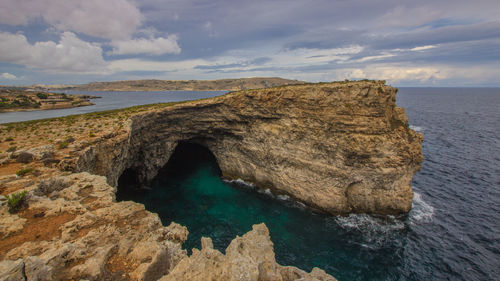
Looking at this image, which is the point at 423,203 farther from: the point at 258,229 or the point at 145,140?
the point at 145,140

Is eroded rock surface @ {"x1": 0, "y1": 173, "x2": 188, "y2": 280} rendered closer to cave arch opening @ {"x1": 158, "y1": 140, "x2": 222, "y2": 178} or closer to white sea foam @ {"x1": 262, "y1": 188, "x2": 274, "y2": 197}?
white sea foam @ {"x1": 262, "y1": 188, "x2": 274, "y2": 197}

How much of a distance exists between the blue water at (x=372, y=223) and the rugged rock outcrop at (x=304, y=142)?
264cm

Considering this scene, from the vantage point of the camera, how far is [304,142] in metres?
28.9

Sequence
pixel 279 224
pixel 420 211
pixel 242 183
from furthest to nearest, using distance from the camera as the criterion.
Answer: pixel 242 183, pixel 420 211, pixel 279 224

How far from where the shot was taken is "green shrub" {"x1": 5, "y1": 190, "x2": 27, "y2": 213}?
33.6ft

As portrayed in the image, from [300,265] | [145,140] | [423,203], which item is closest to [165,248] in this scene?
[300,265]

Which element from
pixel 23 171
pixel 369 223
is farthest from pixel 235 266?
pixel 369 223

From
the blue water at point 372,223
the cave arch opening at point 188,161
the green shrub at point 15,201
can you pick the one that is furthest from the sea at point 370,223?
the green shrub at point 15,201

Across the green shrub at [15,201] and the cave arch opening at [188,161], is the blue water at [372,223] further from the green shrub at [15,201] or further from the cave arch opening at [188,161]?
the green shrub at [15,201]

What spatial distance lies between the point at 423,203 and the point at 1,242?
3839cm

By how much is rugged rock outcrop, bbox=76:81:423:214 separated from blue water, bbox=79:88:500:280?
264 centimetres

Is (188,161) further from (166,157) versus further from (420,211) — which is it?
(420,211)

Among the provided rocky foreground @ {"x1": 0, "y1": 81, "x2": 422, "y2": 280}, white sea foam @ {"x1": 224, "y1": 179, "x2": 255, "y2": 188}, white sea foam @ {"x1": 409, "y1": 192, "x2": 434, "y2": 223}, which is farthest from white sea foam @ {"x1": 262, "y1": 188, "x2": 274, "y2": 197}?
white sea foam @ {"x1": 409, "y1": 192, "x2": 434, "y2": 223}

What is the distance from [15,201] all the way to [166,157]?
26.5 metres
